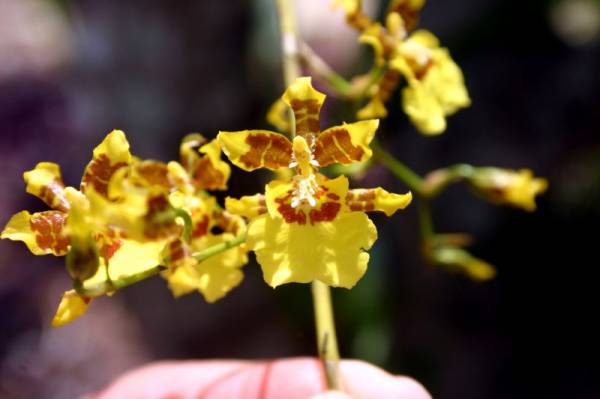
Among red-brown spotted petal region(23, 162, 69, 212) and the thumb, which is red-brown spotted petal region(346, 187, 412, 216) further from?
red-brown spotted petal region(23, 162, 69, 212)

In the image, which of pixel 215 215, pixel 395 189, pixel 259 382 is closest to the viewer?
pixel 215 215

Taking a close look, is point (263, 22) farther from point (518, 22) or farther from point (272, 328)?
point (272, 328)

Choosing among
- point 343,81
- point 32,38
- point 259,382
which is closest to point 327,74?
point 343,81

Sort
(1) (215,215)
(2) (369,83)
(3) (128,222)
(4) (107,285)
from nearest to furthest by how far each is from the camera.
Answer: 1. (3) (128,222)
2. (4) (107,285)
3. (1) (215,215)
4. (2) (369,83)

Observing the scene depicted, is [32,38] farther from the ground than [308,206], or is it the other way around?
[32,38]

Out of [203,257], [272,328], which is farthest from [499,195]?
[272,328]

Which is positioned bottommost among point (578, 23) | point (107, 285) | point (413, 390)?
point (413, 390)

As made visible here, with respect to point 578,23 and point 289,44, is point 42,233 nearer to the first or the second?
point 289,44
